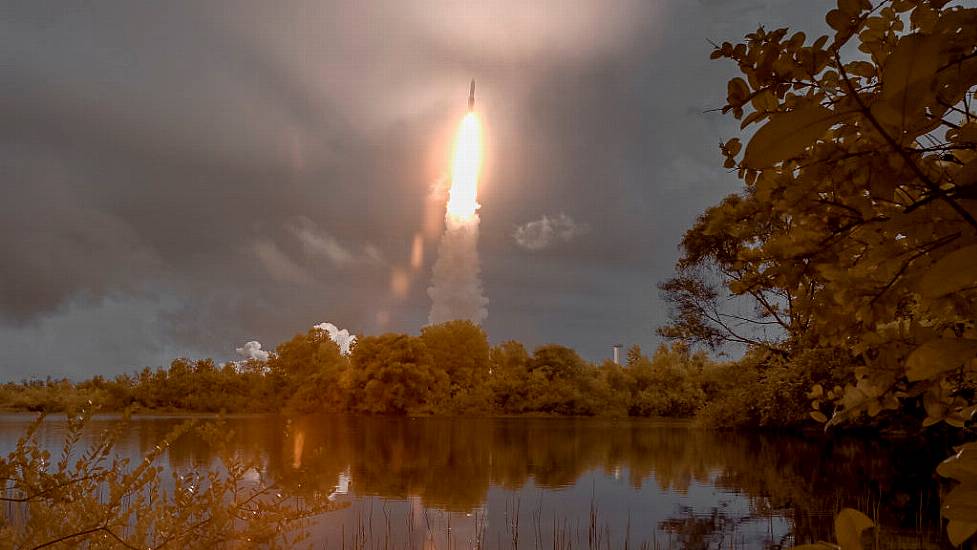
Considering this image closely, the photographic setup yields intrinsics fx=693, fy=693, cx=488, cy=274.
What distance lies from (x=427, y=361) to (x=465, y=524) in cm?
4819

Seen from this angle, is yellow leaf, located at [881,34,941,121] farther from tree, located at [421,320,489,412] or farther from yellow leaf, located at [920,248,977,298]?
tree, located at [421,320,489,412]

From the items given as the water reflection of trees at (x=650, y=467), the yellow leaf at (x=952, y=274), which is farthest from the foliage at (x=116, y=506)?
the yellow leaf at (x=952, y=274)

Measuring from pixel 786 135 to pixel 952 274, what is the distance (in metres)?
0.19

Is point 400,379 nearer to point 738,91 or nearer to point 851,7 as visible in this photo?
point 738,91

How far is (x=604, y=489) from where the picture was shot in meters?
17.4

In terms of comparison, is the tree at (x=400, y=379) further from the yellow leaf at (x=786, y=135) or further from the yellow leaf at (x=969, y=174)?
the yellow leaf at (x=786, y=135)

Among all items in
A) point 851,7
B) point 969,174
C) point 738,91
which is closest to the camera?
point 969,174

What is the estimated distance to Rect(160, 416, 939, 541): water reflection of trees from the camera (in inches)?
543

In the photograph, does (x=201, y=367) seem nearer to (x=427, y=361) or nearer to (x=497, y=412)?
(x=427, y=361)

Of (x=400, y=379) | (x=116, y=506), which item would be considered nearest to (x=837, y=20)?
(x=116, y=506)

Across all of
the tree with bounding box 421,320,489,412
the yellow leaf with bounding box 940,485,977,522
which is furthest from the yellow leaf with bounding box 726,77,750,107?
the tree with bounding box 421,320,489,412

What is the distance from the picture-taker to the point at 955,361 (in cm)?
72

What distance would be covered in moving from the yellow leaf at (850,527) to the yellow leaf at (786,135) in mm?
429

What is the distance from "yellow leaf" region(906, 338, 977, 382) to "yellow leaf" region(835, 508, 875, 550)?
0.58ft
